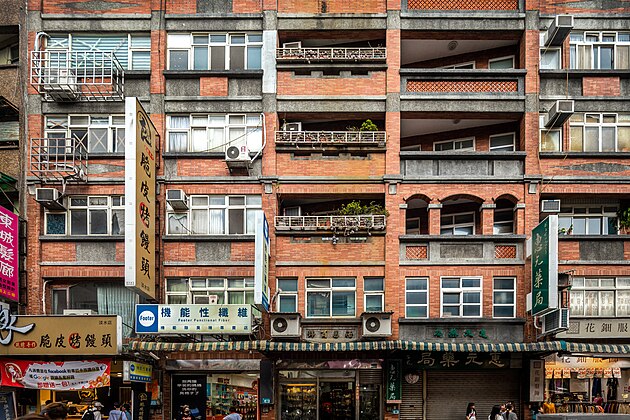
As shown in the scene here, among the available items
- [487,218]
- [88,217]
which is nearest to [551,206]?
[487,218]

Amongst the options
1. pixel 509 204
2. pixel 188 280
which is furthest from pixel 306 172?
pixel 509 204

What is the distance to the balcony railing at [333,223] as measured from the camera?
26.9 m

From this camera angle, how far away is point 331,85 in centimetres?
2789

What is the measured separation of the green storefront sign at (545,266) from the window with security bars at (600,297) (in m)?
2.21

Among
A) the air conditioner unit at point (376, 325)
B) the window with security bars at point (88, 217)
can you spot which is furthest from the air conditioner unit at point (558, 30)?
the window with security bars at point (88, 217)

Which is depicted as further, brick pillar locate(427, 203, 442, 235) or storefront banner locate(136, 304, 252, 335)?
brick pillar locate(427, 203, 442, 235)

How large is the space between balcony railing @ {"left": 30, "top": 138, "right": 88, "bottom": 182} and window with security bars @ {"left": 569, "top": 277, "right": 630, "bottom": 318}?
57.8 feet

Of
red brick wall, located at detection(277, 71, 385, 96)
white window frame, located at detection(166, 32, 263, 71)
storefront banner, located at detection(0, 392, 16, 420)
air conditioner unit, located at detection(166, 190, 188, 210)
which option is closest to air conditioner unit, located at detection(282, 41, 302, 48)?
white window frame, located at detection(166, 32, 263, 71)

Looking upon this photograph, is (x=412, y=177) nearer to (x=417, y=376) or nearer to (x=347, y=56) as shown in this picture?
(x=347, y=56)

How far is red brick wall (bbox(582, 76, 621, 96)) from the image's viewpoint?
27.9 metres

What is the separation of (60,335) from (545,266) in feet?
51.2

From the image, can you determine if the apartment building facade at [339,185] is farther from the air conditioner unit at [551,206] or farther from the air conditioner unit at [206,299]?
the air conditioner unit at [551,206]

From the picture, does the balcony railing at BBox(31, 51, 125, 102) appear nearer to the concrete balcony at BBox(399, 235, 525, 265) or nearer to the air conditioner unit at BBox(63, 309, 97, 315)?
the air conditioner unit at BBox(63, 309, 97, 315)

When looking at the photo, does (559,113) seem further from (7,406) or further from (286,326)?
(7,406)
